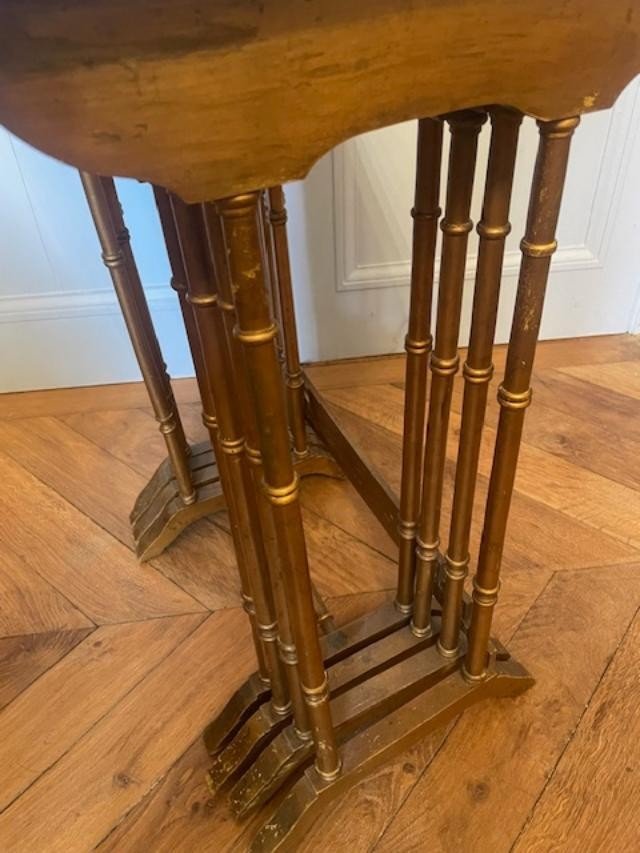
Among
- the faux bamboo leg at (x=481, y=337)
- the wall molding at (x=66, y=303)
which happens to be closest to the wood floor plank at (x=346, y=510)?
the faux bamboo leg at (x=481, y=337)

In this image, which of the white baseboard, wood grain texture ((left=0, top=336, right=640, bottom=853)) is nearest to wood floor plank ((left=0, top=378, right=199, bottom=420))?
the white baseboard

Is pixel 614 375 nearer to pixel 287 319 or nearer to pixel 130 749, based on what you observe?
pixel 287 319

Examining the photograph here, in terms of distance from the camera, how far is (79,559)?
1.14 meters

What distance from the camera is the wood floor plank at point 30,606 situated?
3.40 ft

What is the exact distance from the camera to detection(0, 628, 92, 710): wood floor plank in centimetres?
96

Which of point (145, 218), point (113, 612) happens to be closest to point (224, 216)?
point (113, 612)

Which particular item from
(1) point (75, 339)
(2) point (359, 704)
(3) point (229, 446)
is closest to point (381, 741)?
(2) point (359, 704)

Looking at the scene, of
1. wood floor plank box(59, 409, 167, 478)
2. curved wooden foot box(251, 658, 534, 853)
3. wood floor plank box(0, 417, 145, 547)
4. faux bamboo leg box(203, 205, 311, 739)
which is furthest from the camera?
wood floor plank box(59, 409, 167, 478)

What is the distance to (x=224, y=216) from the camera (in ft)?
1.43

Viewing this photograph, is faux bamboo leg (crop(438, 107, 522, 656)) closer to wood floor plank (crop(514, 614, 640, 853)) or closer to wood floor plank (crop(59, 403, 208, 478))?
wood floor plank (crop(514, 614, 640, 853))

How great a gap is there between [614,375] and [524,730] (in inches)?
32.7

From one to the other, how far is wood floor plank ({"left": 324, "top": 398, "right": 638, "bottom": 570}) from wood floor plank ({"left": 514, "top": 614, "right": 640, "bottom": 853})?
0.64ft

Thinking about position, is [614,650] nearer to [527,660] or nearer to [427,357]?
[527,660]

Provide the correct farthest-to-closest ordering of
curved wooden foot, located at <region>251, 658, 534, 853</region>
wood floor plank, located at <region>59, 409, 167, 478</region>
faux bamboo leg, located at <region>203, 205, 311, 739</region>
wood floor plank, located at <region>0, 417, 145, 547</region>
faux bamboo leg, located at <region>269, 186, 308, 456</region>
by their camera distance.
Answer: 1. wood floor plank, located at <region>59, 409, 167, 478</region>
2. wood floor plank, located at <region>0, 417, 145, 547</region>
3. faux bamboo leg, located at <region>269, 186, 308, 456</region>
4. curved wooden foot, located at <region>251, 658, 534, 853</region>
5. faux bamboo leg, located at <region>203, 205, 311, 739</region>
